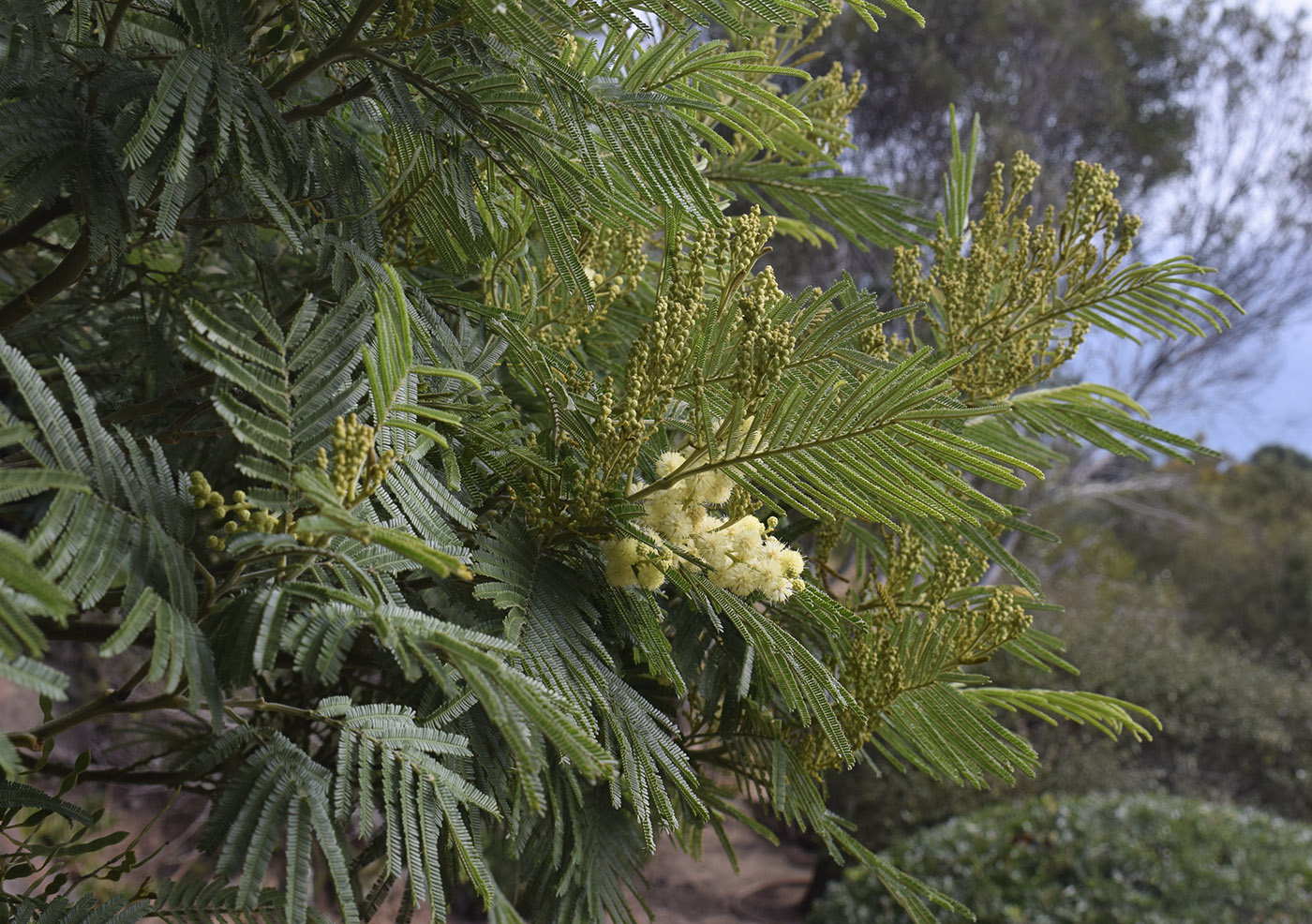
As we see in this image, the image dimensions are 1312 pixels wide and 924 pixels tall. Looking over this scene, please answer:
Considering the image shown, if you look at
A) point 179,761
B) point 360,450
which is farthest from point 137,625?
point 179,761

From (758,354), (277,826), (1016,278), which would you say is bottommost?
(277,826)

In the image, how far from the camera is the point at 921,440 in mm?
590

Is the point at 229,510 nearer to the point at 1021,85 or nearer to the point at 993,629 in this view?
the point at 993,629

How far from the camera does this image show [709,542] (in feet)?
2.13

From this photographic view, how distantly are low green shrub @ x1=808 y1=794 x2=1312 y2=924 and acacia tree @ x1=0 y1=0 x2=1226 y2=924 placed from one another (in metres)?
2.90

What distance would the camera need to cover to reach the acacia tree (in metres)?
0.48

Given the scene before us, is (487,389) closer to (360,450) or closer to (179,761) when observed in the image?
(360,450)

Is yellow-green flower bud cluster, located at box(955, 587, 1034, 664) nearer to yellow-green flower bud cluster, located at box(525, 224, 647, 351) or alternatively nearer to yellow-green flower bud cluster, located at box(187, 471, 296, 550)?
yellow-green flower bud cluster, located at box(525, 224, 647, 351)

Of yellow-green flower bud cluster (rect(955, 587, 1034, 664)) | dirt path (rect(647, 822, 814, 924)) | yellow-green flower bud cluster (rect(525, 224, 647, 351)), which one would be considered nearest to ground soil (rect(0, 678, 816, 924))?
dirt path (rect(647, 822, 814, 924))

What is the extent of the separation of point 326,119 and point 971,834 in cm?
384

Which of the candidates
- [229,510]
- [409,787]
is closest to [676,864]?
[409,787]

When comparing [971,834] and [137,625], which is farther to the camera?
[971,834]

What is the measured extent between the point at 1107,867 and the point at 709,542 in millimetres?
3522

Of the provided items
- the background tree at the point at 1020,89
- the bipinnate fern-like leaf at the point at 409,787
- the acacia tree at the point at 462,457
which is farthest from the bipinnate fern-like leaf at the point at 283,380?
the background tree at the point at 1020,89
